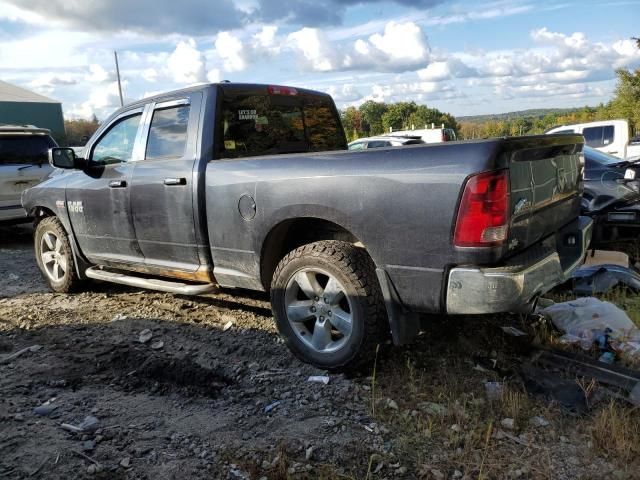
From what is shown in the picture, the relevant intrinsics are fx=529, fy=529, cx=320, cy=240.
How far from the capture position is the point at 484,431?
2.82 meters

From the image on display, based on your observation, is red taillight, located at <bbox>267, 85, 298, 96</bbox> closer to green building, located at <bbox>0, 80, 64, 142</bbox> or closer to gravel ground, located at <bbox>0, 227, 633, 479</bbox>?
→ gravel ground, located at <bbox>0, 227, 633, 479</bbox>

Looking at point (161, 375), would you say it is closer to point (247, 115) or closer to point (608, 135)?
point (247, 115)

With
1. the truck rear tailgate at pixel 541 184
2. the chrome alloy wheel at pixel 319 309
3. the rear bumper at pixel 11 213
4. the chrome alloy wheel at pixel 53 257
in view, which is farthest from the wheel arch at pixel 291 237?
the rear bumper at pixel 11 213

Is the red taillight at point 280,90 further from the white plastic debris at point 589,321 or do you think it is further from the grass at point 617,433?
the grass at point 617,433

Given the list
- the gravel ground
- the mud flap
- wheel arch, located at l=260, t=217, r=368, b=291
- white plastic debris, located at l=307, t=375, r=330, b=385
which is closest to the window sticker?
wheel arch, located at l=260, t=217, r=368, b=291

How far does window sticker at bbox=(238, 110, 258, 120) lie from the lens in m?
4.26

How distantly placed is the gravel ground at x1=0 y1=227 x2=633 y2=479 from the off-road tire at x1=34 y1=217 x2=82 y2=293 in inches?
27.4

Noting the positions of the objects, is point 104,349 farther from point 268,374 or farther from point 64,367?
point 268,374

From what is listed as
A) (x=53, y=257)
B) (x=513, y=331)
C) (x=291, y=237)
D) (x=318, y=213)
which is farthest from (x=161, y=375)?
(x=53, y=257)

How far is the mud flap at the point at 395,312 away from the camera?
10.3 feet

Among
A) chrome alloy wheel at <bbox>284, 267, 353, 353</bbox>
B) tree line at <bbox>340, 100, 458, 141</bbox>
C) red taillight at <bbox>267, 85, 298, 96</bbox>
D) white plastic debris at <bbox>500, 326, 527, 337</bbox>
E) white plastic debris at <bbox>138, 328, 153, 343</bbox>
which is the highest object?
tree line at <bbox>340, 100, 458, 141</bbox>

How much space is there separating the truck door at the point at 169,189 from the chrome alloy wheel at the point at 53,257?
1602 mm

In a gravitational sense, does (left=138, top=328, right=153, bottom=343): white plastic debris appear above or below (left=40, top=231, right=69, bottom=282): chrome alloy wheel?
below

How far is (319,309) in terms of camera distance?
11.6ft
